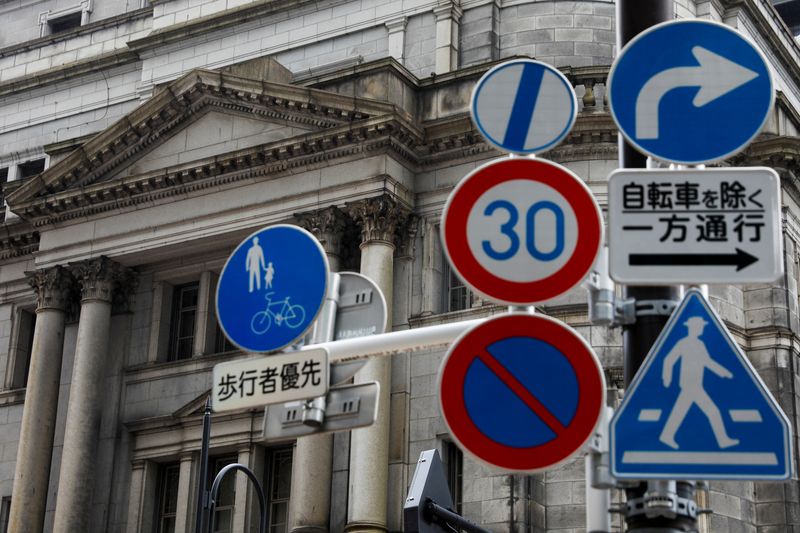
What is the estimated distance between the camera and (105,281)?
35.0 m

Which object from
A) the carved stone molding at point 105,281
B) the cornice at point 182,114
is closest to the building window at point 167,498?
the carved stone molding at point 105,281

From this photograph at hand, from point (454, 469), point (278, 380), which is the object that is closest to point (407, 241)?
point (454, 469)

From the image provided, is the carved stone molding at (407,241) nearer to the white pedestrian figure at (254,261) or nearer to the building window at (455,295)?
the building window at (455,295)

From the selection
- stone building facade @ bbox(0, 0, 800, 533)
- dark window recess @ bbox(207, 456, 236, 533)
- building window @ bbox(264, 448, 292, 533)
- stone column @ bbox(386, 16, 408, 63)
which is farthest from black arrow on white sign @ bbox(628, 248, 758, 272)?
stone column @ bbox(386, 16, 408, 63)

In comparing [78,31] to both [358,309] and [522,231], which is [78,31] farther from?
[522,231]

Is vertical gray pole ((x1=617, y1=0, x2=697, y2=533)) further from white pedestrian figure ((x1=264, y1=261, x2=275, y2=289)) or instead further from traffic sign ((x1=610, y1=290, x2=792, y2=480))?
white pedestrian figure ((x1=264, y1=261, x2=275, y2=289))

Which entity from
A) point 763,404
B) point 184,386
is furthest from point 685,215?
point 184,386

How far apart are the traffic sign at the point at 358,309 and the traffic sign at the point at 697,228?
1.77 m

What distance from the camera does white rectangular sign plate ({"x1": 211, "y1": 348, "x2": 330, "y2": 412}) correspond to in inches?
287

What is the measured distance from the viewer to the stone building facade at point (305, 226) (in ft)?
99.9

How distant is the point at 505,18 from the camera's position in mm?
35000

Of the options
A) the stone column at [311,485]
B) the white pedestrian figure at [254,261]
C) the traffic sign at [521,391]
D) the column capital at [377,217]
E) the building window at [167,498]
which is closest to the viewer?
the traffic sign at [521,391]

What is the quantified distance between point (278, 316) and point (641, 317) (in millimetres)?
1913

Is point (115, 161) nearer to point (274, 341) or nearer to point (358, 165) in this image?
point (358, 165)
